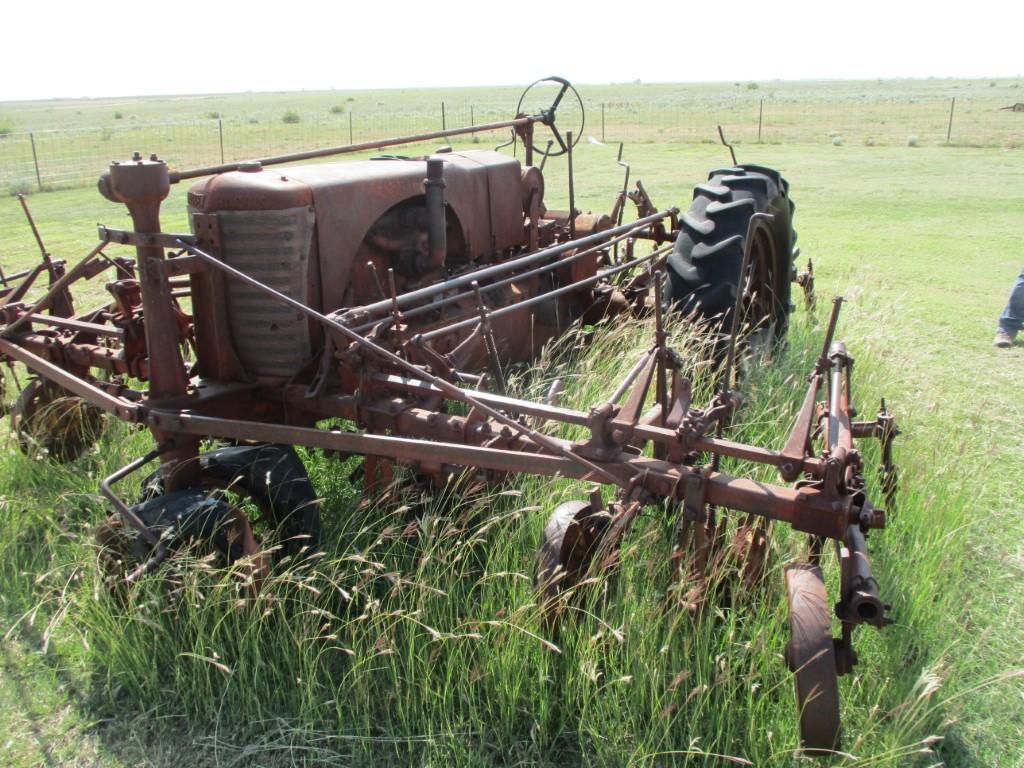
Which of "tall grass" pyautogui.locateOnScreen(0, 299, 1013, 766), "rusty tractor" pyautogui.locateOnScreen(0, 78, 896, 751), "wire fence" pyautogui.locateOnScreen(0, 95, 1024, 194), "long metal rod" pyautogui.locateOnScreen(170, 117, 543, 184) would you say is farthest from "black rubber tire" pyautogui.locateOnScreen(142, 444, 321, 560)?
"wire fence" pyautogui.locateOnScreen(0, 95, 1024, 194)

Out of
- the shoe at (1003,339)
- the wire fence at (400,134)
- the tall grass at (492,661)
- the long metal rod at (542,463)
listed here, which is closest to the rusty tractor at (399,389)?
the long metal rod at (542,463)

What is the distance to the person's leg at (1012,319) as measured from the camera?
6.79 meters

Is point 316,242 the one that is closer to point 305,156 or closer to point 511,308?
point 305,156

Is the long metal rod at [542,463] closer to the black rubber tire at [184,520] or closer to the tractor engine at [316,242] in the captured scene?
the black rubber tire at [184,520]

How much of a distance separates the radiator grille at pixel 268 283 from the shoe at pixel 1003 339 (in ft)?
18.2

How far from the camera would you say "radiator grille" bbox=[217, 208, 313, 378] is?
3.52m

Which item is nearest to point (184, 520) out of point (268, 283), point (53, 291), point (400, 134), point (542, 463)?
point (268, 283)

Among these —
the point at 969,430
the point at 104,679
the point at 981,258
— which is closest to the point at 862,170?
the point at 981,258

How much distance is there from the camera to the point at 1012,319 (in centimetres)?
→ 684

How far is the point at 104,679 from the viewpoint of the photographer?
298 centimetres

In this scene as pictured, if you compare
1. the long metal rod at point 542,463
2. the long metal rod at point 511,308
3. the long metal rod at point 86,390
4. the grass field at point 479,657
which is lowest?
the grass field at point 479,657

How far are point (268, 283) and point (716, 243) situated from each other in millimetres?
2502

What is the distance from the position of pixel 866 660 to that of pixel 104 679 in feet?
8.18

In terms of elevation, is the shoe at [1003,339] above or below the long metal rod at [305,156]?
below
